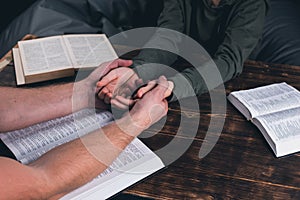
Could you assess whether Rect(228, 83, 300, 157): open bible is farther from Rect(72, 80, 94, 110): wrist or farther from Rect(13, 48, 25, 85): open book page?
Rect(13, 48, 25, 85): open book page

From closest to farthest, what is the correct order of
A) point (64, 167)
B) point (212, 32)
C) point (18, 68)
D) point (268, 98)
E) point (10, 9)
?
point (64, 167) < point (268, 98) < point (18, 68) < point (212, 32) < point (10, 9)

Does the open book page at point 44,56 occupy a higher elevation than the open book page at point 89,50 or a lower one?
higher

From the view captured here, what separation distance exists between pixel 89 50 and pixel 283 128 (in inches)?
24.0

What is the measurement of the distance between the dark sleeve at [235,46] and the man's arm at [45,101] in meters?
0.17

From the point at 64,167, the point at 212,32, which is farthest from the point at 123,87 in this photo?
the point at 212,32

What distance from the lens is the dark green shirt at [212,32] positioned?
3.66 feet

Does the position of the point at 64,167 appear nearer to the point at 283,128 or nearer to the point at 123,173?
the point at 123,173

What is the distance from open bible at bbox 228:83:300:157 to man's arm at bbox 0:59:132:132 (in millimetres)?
333

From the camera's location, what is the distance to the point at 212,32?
1.41 meters

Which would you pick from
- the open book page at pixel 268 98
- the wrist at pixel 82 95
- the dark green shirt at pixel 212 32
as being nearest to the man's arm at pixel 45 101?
the wrist at pixel 82 95

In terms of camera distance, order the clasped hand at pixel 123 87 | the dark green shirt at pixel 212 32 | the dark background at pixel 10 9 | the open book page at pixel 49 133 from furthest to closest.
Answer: the dark background at pixel 10 9, the dark green shirt at pixel 212 32, the clasped hand at pixel 123 87, the open book page at pixel 49 133

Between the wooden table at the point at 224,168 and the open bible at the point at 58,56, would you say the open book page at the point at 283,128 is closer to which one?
the wooden table at the point at 224,168

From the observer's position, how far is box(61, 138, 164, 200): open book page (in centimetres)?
79

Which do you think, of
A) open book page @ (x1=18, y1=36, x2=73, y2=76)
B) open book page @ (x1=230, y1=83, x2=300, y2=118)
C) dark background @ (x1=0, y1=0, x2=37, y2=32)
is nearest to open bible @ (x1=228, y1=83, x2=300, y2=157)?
open book page @ (x1=230, y1=83, x2=300, y2=118)
